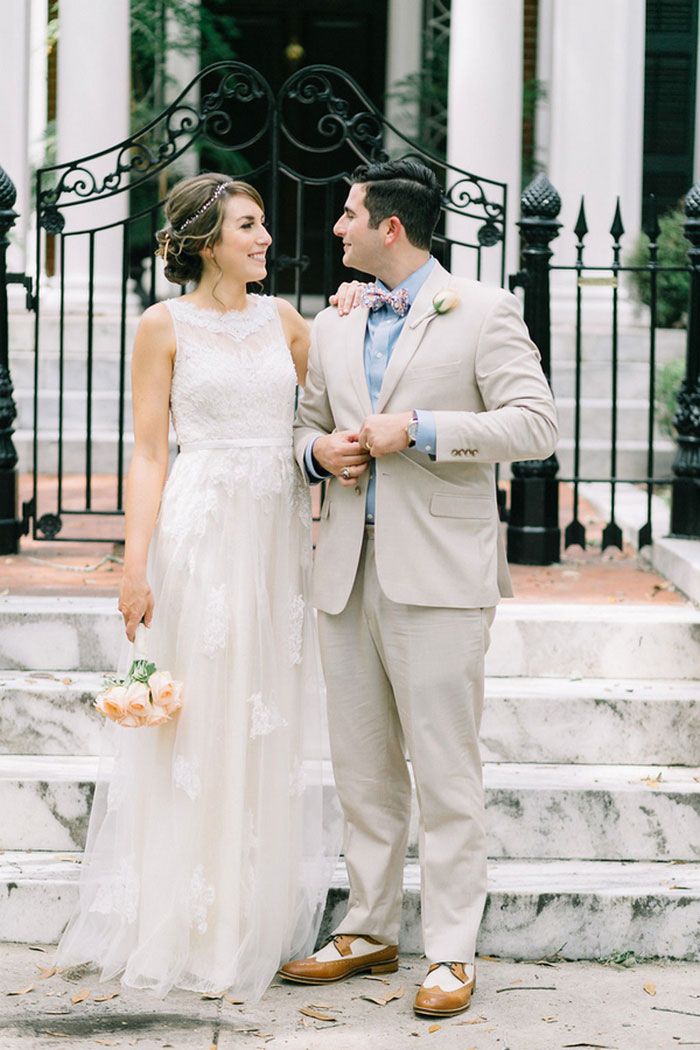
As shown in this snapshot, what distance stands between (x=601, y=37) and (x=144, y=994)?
9.56 m

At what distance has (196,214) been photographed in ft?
13.4

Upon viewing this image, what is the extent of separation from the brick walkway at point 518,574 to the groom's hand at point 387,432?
2.45m

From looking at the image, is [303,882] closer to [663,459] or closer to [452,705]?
[452,705]

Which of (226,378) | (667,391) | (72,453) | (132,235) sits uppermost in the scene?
(132,235)

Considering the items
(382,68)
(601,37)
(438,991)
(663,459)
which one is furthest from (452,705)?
(382,68)

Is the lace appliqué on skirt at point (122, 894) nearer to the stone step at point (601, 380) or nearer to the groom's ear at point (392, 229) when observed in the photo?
the groom's ear at point (392, 229)

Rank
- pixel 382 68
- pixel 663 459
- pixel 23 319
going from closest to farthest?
→ pixel 663 459 → pixel 23 319 → pixel 382 68

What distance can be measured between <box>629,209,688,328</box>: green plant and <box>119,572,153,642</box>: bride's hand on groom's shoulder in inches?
299

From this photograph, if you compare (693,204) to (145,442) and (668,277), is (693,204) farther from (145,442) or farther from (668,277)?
(668,277)

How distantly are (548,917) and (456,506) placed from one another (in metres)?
1.38

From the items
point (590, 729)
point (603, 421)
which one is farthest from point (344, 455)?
point (603, 421)

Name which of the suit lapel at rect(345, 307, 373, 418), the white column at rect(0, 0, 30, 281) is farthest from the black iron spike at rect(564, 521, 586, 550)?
the white column at rect(0, 0, 30, 281)

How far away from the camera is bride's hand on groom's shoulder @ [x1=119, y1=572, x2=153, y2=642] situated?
4.08 meters

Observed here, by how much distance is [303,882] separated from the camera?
14.2 feet
